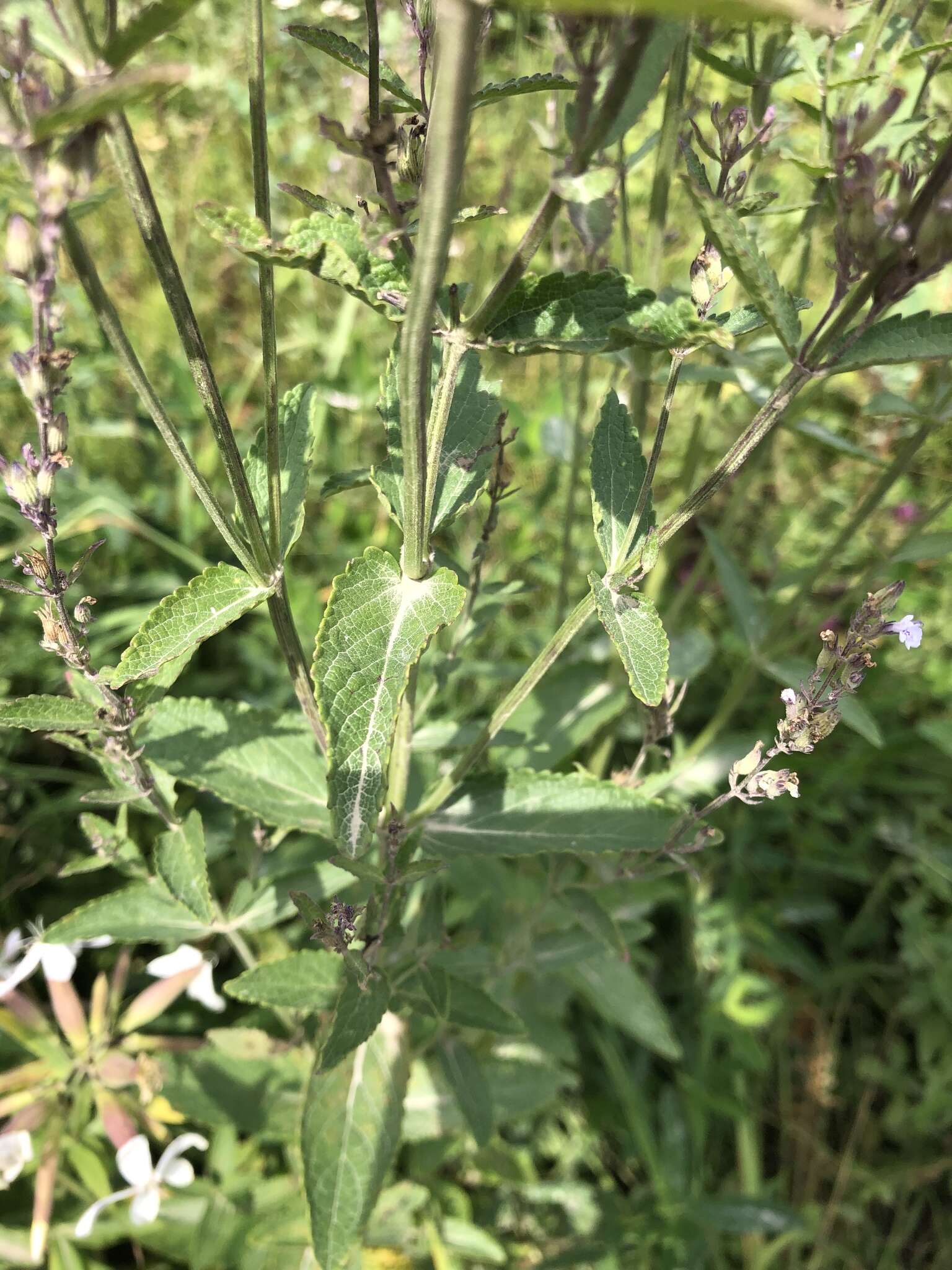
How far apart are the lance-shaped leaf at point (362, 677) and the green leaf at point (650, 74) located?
534 millimetres

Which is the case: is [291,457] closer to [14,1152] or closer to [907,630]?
[907,630]

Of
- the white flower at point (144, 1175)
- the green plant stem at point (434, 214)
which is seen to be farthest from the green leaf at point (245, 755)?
the white flower at point (144, 1175)

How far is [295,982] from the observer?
4.92 ft

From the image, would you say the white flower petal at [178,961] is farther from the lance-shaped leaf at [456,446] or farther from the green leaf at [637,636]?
the green leaf at [637,636]

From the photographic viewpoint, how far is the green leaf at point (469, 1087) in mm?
1775

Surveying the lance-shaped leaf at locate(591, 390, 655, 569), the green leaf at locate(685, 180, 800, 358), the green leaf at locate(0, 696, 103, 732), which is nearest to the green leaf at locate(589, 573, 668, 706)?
the lance-shaped leaf at locate(591, 390, 655, 569)

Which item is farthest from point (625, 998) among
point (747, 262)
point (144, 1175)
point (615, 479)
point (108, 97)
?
point (108, 97)

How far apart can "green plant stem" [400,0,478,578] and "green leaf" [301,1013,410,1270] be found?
0.95 metres

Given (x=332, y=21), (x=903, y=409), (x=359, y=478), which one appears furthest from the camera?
(x=332, y=21)

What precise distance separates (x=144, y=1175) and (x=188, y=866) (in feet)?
2.07

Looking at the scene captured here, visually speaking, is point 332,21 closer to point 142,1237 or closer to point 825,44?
point 825,44

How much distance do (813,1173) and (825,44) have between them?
9.17 ft

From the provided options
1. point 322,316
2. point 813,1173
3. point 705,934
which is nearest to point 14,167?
point 322,316

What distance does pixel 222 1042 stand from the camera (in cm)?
191
